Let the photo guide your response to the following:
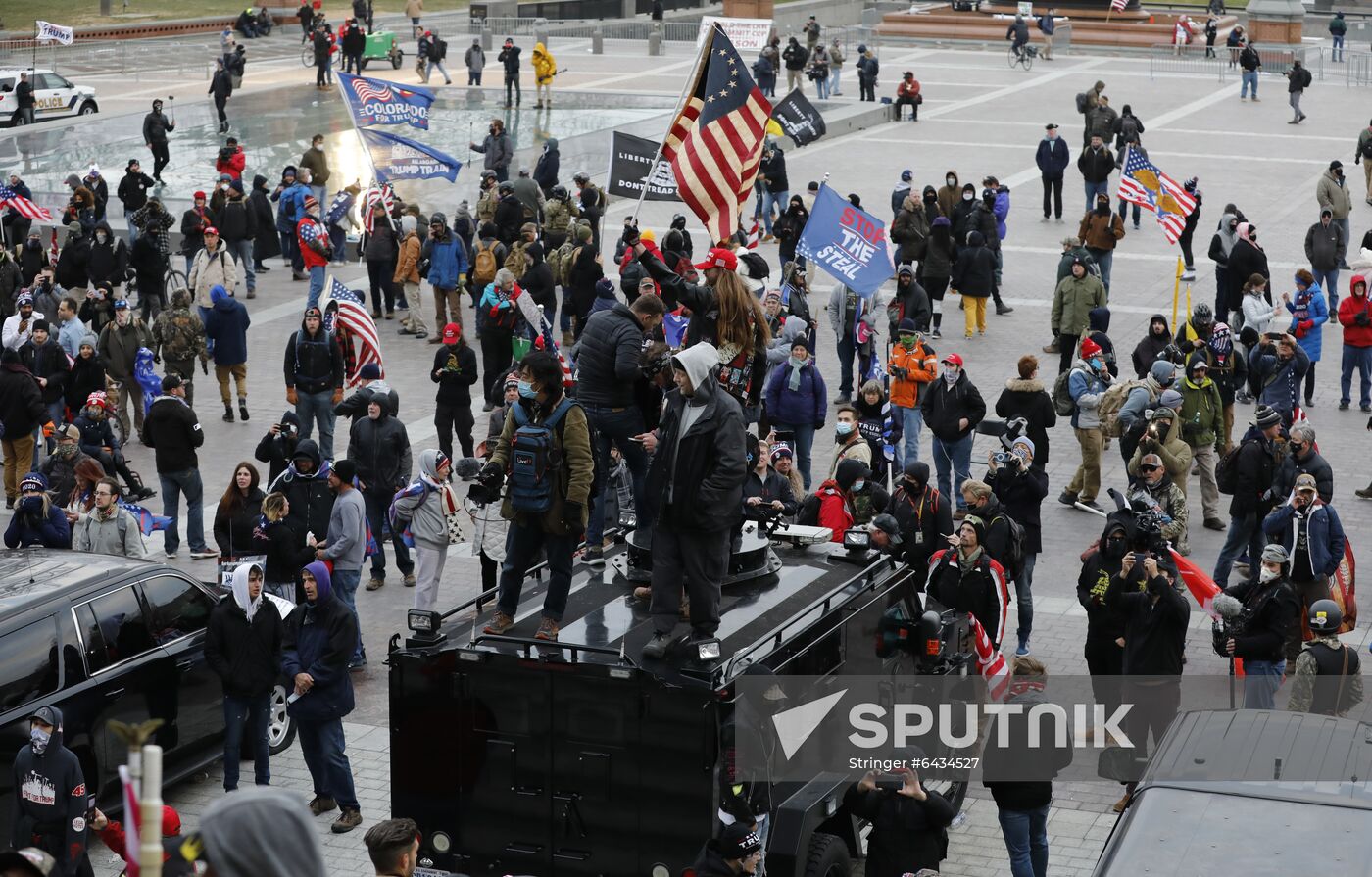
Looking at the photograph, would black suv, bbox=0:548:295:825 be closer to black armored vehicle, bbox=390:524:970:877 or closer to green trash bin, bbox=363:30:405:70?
black armored vehicle, bbox=390:524:970:877

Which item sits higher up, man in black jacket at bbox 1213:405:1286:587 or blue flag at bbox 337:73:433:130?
blue flag at bbox 337:73:433:130

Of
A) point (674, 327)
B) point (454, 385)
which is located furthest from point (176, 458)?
point (674, 327)

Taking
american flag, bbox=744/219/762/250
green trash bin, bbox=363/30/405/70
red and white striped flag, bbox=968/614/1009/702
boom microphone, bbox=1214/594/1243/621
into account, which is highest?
green trash bin, bbox=363/30/405/70

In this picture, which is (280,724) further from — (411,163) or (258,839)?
(411,163)

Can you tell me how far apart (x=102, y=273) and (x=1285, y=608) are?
54.9ft

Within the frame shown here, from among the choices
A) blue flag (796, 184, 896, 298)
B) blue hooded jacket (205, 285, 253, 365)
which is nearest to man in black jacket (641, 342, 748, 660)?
blue flag (796, 184, 896, 298)

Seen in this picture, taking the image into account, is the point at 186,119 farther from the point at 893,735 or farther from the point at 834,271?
the point at 893,735

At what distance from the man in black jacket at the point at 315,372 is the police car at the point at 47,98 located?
27.5 meters

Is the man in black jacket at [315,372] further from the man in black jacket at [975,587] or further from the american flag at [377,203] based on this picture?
the man in black jacket at [975,587]

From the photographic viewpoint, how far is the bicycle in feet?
175

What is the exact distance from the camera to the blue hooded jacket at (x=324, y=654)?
1111cm

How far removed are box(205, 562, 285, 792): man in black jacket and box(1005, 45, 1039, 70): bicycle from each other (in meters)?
45.5

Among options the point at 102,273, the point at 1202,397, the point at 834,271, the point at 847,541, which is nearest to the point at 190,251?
the point at 102,273

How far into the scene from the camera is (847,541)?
35.3 feet
